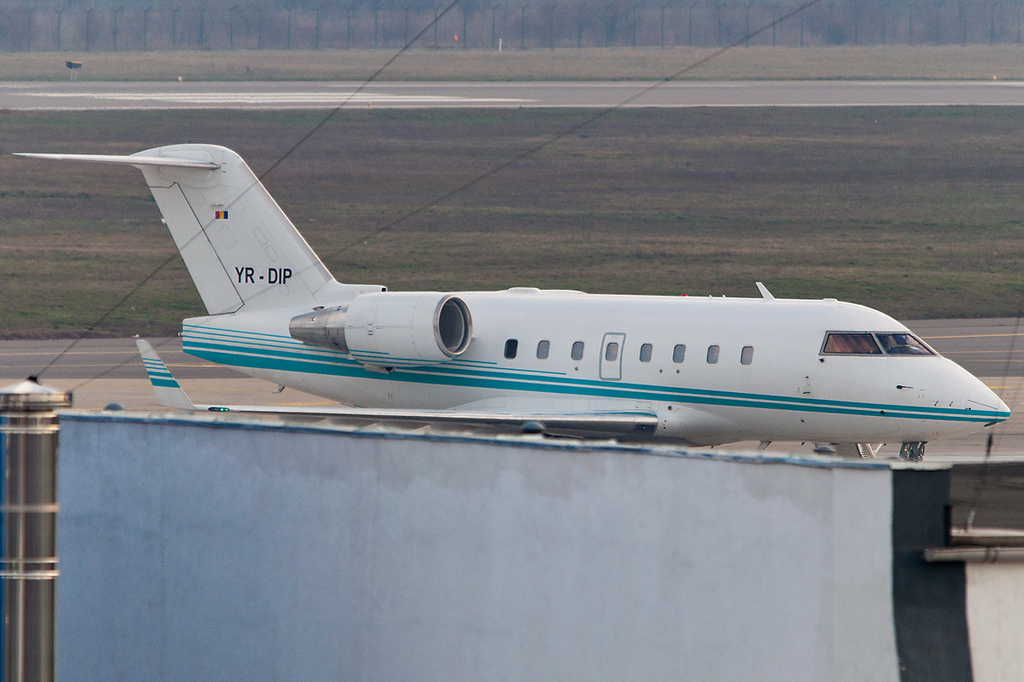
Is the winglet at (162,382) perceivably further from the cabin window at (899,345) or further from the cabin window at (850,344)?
the cabin window at (899,345)

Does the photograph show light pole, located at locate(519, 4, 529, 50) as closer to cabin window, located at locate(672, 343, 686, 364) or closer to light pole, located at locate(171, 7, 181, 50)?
light pole, located at locate(171, 7, 181, 50)

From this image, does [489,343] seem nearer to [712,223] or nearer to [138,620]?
[138,620]

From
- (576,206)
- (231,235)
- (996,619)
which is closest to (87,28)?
(576,206)

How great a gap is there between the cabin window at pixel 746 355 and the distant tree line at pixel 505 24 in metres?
68.7

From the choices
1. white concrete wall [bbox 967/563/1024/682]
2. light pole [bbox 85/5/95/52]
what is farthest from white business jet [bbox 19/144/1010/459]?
light pole [bbox 85/5/95/52]

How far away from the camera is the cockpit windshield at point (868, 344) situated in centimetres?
2098

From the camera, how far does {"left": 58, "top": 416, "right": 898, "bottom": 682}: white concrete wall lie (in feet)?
37.5

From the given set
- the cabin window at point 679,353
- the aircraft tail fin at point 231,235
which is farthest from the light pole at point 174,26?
the cabin window at point 679,353

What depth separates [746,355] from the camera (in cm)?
2148

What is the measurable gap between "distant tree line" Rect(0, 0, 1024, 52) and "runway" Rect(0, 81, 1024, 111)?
28.4ft

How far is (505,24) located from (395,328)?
80.3 metres

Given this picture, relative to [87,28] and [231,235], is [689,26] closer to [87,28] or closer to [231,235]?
[87,28]

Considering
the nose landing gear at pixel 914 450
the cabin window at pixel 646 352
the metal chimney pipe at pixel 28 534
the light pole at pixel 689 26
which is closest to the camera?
the metal chimney pipe at pixel 28 534

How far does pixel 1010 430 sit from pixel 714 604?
17.5 metres
